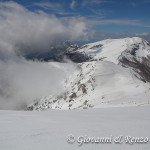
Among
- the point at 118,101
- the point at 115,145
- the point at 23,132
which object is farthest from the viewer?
the point at 118,101

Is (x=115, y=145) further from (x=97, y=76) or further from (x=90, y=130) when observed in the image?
(x=97, y=76)

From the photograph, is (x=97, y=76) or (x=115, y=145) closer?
(x=115, y=145)

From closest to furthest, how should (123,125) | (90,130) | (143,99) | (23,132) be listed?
(23,132)
(90,130)
(123,125)
(143,99)

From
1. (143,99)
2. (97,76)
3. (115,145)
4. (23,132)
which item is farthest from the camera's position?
(97,76)

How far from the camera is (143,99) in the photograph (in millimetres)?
26609

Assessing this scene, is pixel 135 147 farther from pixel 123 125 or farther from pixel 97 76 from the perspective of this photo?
pixel 97 76

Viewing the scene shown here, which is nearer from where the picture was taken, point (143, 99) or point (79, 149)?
point (79, 149)

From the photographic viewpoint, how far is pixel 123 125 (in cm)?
773

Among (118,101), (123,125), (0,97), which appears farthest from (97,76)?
(0,97)

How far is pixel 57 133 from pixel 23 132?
137 centimetres

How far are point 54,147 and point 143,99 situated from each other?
24.5 metres

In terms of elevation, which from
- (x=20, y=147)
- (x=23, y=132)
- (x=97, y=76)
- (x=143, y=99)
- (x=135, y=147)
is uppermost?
(x=97, y=76)

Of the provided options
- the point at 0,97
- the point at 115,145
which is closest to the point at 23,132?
the point at 115,145

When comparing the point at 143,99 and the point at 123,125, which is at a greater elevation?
the point at 143,99
